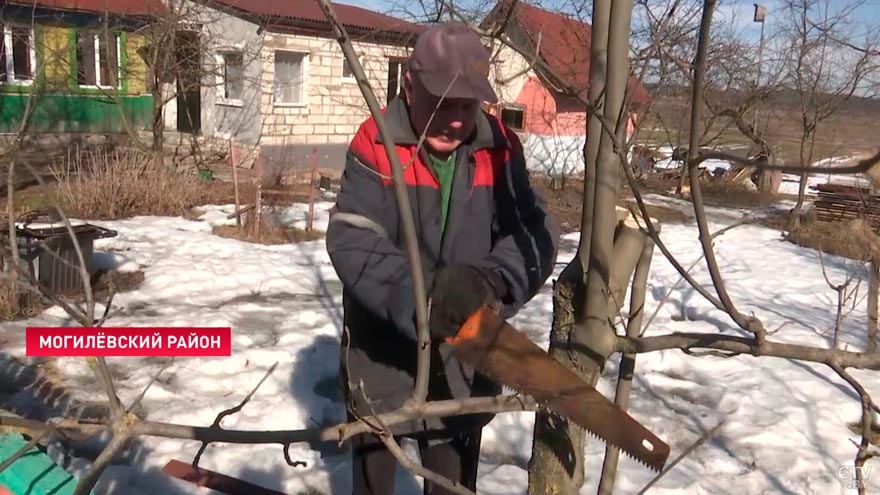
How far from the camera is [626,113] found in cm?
125

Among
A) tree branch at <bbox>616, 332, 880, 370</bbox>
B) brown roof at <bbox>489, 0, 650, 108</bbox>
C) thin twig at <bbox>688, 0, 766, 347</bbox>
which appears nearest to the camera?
thin twig at <bbox>688, 0, 766, 347</bbox>

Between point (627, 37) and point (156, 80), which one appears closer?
point (627, 37)

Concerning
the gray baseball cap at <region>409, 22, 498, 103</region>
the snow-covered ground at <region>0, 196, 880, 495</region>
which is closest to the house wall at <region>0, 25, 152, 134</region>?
the snow-covered ground at <region>0, 196, 880, 495</region>

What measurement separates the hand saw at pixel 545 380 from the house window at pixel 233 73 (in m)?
13.7

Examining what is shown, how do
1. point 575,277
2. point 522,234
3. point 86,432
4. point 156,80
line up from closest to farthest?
1. point 86,432
2. point 575,277
3. point 522,234
4. point 156,80

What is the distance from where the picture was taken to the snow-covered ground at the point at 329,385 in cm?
336

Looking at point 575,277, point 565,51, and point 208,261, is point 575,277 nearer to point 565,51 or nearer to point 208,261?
point 208,261

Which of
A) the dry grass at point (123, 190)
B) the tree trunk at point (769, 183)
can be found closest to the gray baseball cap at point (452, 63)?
the dry grass at point (123, 190)

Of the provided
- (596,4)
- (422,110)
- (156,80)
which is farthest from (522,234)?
(156,80)

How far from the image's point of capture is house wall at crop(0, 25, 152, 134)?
556 inches

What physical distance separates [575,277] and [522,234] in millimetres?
487

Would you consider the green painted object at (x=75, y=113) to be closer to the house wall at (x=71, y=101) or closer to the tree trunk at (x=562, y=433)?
the house wall at (x=71, y=101)

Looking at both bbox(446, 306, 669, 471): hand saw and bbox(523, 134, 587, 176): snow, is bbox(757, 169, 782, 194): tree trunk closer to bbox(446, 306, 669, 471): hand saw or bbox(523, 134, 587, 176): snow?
bbox(523, 134, 587, 176): snow

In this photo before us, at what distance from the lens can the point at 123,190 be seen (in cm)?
862
